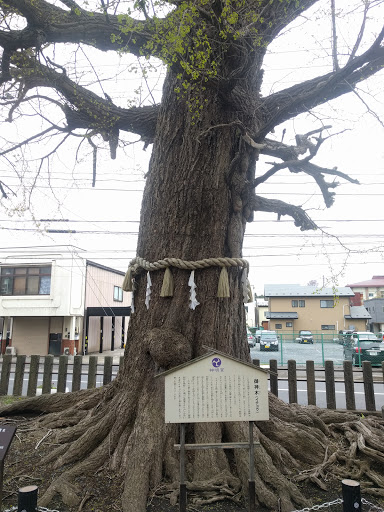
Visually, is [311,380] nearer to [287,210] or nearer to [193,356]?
[287,210]

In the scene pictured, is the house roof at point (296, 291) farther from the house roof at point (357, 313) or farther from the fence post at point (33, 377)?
the fence post at point (33, 377)

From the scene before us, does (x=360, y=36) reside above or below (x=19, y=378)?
above

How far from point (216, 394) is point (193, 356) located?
1.27 m

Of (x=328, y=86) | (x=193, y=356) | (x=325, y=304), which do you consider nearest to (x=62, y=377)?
(x=193, y=356)

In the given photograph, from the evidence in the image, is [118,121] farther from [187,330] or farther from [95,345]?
[95,345]

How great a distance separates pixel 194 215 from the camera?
424 centimetres

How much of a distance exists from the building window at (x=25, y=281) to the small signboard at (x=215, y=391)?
1959 centimetres

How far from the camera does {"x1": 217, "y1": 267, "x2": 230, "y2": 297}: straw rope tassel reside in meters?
3.93

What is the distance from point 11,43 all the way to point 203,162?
10.4ft

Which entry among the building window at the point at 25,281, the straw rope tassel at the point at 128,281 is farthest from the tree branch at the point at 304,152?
the building window at the point at 25,281

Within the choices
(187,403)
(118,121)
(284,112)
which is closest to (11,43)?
(118,121)

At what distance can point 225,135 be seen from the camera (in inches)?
179

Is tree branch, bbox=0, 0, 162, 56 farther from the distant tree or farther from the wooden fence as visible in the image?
the wooden fence

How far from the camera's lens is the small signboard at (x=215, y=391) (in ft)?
8.63
